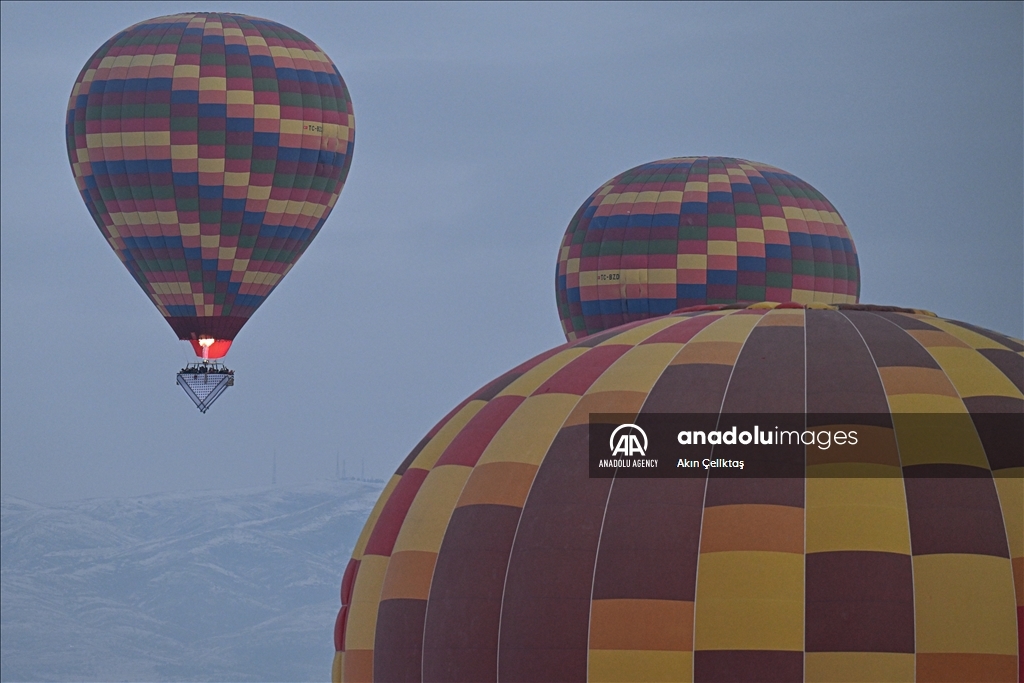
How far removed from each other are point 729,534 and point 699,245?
1849cm

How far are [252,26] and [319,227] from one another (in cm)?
349

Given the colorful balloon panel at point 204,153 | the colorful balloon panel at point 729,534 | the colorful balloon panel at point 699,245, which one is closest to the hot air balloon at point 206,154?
the colorful balloon panel at point 204,153

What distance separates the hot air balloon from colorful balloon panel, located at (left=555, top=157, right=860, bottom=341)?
4.90 metres

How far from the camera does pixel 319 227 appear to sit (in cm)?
3291

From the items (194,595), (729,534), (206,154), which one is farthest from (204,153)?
(194,595)

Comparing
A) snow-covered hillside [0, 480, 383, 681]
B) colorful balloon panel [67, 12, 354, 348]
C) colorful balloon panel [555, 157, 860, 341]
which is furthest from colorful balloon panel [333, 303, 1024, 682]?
snow-covered hillside [0, 480, 383, 681]

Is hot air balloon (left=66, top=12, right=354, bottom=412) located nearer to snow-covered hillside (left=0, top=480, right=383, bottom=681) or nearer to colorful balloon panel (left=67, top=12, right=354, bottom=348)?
colorful balloon panel (left=67, top=12, right=354, bottom=348)

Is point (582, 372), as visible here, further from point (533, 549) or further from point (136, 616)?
point (136, 616)

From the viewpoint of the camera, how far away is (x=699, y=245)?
2839 cm

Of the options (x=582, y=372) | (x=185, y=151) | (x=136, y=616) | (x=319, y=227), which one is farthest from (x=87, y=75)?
(x=136, y=616)

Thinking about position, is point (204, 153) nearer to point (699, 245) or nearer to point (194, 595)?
point (699, 245)

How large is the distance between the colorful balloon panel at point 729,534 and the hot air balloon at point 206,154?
19784mm

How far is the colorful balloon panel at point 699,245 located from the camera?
28.3 meters

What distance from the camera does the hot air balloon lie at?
30.9 meters
